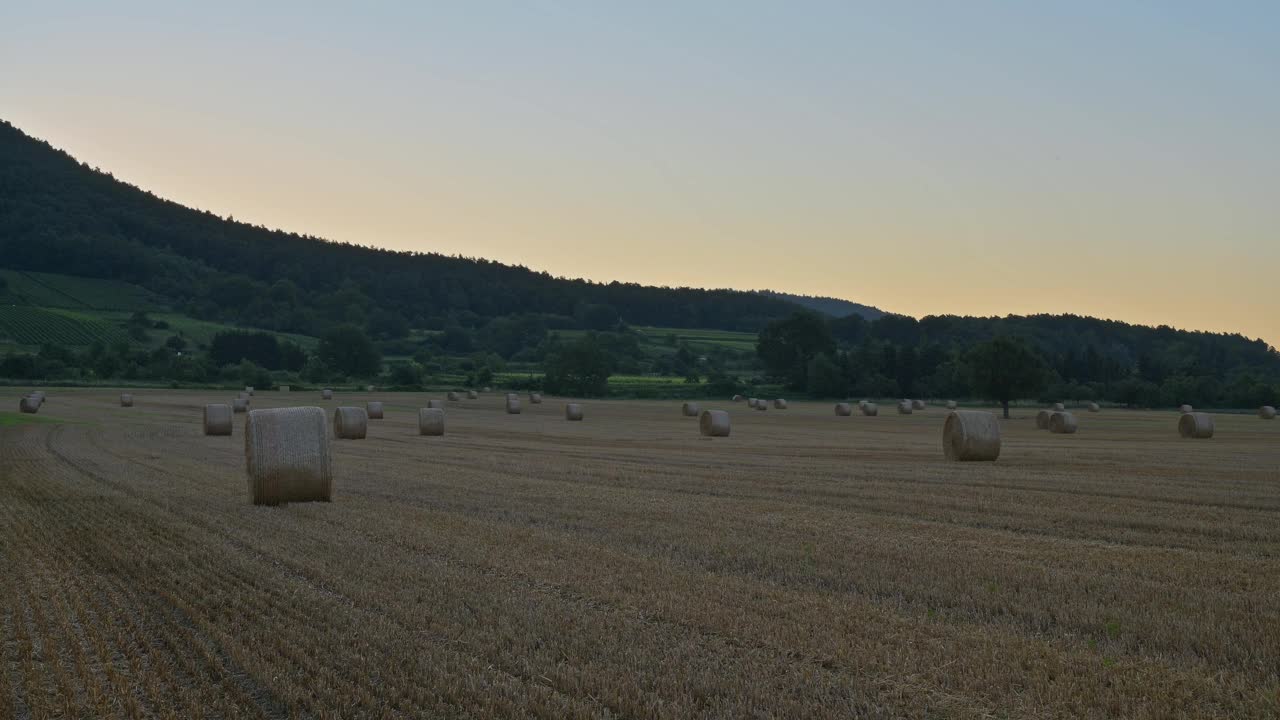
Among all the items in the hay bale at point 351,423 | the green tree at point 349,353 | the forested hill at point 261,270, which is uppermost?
the forested hill at point 261,270

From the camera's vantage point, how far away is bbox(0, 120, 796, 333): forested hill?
148000 millimetres

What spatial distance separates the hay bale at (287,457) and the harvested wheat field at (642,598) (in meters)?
0.47

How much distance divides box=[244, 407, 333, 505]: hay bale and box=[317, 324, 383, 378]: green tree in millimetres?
99103

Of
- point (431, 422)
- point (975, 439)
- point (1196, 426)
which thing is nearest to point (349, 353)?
point (431, 422)

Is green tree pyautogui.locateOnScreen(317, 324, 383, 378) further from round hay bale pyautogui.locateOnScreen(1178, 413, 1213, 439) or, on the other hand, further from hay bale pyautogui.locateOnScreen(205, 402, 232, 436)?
round hay bale pyautogui.locateOnScreen(1178, 413, 1213, 439)

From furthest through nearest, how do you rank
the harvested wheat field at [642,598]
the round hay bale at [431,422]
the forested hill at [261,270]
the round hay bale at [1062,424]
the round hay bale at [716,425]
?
the forested hill at [261,270] < the round hay bale at [1062,424] < the round hay bale at [716,425] < the round hay bale at [431,422] < the harvested wheat field at [642,598]

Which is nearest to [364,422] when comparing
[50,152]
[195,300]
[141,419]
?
[141,419]

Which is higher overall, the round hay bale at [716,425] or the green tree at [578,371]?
the green tree at [578,371]

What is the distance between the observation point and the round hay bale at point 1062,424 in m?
40.3

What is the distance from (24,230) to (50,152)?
117ft

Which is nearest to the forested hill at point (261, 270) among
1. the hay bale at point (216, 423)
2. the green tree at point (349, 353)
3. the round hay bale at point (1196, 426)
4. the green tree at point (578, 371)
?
the green tree at point (349, 353)

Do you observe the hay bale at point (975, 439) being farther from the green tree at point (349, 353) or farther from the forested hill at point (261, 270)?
the forested hill at point (261, 270)

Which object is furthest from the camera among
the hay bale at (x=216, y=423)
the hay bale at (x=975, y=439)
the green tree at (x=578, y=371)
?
the green tree at (x=578, y=371)

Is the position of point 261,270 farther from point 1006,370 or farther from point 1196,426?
point 1196,426
